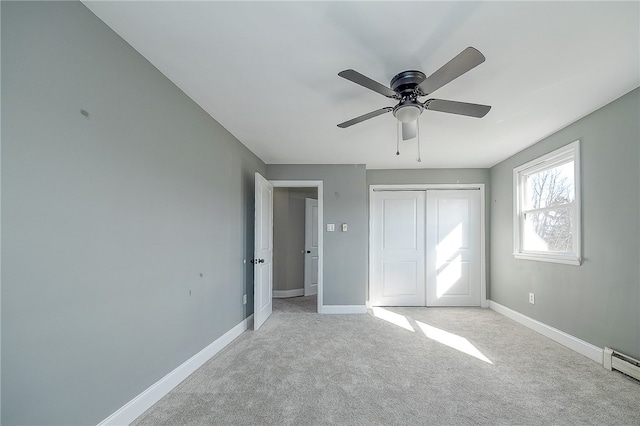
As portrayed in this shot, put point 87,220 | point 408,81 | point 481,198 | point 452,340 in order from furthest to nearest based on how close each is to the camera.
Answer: point 481,198
point 452,340
point 408,81
point 87,220

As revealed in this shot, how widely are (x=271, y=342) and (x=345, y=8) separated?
3089 millimetres

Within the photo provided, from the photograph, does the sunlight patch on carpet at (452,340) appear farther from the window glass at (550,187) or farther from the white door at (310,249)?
the white door at (310,249)

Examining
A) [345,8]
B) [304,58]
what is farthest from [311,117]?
[345,8]

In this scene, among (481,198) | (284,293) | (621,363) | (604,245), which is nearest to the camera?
(621,363)

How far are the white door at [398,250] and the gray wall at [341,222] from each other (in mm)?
382

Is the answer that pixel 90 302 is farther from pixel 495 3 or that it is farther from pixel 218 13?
pixel 495 3

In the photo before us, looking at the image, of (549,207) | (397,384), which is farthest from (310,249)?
(549,207)

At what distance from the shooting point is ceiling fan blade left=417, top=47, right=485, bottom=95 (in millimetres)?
1390

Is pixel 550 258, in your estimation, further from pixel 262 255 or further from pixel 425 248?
pixel 262 255

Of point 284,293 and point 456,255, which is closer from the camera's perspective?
point 456,255

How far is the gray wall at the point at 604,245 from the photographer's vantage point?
2.38m

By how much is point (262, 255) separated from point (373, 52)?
283 centimetres

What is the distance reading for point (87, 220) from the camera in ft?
4.89

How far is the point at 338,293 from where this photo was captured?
4.56m
